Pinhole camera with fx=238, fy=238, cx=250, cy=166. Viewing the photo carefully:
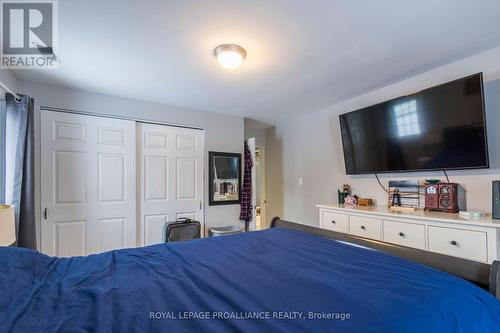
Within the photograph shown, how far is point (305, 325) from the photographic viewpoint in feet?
2.42

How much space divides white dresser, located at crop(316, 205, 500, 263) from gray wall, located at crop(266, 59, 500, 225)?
0.51 m

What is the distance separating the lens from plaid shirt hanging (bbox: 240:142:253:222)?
159 inches

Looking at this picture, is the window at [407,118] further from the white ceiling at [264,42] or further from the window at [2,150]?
the window at [2,150]

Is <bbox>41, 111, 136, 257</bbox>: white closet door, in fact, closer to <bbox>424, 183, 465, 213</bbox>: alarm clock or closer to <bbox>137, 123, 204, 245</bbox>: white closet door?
<bbox>137, 123, 204, 245</bbox>: white closet door

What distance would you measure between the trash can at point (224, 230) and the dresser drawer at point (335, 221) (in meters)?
1.33

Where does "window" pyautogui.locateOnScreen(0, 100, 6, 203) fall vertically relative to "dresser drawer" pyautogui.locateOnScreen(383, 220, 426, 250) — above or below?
above

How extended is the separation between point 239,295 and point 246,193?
3.13m

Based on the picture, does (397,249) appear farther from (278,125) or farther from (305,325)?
(278,125)

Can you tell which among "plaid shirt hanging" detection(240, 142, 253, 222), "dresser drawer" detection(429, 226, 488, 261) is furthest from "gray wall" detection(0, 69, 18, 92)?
"dresser drawer" detection(429, 226, 488, 261)

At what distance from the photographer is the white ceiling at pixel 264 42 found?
1.56m

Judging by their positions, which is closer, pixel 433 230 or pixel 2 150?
pixel 433 230

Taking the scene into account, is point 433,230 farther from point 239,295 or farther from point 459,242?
point 239,295

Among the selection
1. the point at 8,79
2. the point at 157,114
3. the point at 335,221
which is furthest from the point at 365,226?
the point at 8,79

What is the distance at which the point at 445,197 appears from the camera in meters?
2.27
